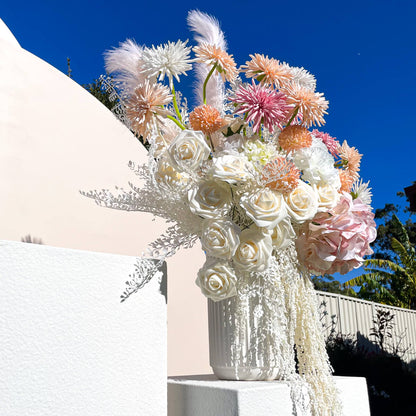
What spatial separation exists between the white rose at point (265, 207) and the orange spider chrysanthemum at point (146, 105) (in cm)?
51

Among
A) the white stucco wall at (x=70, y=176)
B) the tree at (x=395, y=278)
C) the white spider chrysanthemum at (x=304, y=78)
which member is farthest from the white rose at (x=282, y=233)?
the tree at (x=395, y=278)

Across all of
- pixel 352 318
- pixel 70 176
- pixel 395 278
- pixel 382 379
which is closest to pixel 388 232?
pixel 395 278

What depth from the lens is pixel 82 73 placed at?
11.4 meters

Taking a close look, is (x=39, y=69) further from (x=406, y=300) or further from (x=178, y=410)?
(x=406, y=300)

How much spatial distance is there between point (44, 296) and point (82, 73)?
1096 centimetres

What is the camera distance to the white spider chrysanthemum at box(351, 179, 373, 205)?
5.93 feet

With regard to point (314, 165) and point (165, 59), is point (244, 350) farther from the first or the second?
point (165, 59)

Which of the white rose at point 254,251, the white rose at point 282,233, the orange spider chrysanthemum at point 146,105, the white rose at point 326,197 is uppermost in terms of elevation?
the orange spider chrysanthemum at point 146,105

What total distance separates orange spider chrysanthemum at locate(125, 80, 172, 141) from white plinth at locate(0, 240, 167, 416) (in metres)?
0.52

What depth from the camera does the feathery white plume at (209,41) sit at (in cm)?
181

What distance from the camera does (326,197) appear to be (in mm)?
1581

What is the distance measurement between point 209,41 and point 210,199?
67cm

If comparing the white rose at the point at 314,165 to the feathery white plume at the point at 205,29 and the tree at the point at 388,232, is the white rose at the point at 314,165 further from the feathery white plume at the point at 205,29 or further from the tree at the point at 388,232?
the tree at the point at 388,232

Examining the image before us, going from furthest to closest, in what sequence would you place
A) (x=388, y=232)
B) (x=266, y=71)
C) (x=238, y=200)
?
(x=388, y=232), (x=266, y=71), (x=238, y=200)
